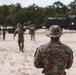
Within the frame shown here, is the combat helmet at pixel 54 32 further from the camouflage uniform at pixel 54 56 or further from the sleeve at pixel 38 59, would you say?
the sleeve at pixel 38 59

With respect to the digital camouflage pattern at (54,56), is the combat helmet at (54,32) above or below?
above

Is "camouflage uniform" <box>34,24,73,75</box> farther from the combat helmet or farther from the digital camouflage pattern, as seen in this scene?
the combat helmet

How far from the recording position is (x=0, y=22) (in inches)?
3593

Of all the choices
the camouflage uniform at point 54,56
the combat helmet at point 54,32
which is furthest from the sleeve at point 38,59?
the combat helmet at point 54,32

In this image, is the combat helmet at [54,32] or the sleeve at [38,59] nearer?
the combat helmet at [54,32]

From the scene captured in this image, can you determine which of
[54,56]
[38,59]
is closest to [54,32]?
[54,56]

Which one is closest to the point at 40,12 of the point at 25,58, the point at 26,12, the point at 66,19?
the point at 26,12

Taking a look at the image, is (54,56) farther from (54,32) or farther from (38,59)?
(54,32)

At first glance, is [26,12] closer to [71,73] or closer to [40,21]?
[40,21]

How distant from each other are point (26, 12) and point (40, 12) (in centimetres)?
360

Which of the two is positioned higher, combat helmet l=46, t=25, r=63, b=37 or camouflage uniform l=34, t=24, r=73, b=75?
combat helmet l=46, t=25, r=63, b=37

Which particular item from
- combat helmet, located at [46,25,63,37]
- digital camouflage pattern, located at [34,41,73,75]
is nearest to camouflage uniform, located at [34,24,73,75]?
digital camouflage pattern, located at [34,41,73,75]

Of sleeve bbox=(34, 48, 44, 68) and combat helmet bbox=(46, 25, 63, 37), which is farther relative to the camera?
sleeve bbox=(34, 48, 44, 68)

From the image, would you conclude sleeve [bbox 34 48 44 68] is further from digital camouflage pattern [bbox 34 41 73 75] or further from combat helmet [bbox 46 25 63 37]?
combat helmet [bbox 46 25 63 37]
